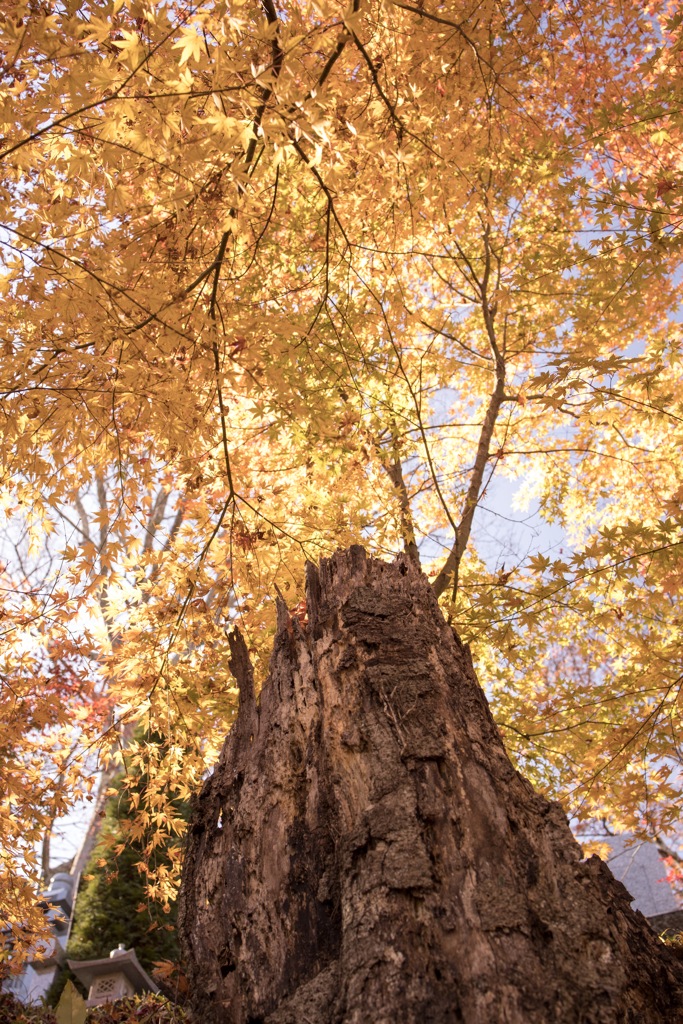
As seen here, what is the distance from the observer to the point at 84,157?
2.89 m

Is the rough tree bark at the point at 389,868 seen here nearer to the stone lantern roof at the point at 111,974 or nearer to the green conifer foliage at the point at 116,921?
the stone lantern roof at the point at 111,974

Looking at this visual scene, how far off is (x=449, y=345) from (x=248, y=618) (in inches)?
158

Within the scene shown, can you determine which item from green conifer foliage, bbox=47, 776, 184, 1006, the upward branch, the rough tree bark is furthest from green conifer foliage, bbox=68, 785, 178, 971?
the rough tree bark

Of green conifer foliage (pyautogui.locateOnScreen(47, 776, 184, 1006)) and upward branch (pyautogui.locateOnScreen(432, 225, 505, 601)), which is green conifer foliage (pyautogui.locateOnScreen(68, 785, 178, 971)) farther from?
upward branch (pyautogui.locateOnScreen(432, 225, 505, 601))

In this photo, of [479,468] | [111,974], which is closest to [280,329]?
[479,468]

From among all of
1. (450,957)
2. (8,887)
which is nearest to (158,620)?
(8,887)

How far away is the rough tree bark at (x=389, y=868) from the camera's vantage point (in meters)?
1.82

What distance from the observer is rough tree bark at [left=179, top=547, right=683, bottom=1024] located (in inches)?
71.5

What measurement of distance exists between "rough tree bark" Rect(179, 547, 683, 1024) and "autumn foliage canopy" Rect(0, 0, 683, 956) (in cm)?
144

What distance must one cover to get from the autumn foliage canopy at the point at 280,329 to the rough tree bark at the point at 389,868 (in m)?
1.44

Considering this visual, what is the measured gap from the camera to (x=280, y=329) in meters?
4.44

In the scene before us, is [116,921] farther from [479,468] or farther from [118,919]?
[479,468]

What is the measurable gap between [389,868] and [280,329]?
3.31 metres

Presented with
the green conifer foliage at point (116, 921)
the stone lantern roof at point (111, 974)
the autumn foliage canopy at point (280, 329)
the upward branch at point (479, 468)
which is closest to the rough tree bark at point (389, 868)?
the autumn foliage canopy at point (280, 329)
